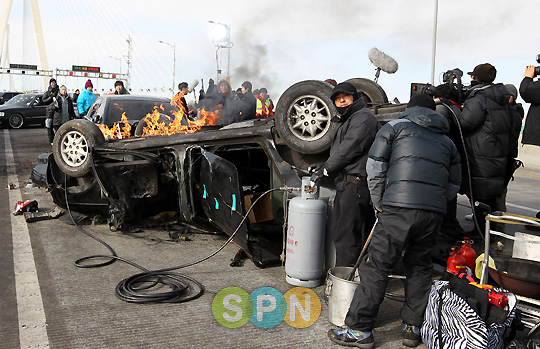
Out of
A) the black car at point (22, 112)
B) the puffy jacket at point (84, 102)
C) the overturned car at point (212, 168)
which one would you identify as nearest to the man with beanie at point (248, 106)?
the overturned car at point (212, 168)

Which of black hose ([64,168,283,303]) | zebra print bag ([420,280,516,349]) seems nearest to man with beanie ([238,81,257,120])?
black hose ([64,168,283,303])

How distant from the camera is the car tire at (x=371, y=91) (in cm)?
600

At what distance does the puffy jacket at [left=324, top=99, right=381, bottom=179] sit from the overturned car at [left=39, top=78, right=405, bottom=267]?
0.51 m

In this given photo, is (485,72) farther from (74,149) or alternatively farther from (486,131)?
(74,149)

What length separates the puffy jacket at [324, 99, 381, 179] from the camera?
165 inches

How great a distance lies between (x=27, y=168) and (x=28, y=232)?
584cm

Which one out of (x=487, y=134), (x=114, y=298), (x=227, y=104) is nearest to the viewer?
(x=114, y=298)

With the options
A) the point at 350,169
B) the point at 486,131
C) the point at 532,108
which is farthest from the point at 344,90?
the point at 532,108

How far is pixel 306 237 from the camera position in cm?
433

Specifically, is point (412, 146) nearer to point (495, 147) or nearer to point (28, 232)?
point (495, 147)

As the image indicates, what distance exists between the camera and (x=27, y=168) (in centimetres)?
1119

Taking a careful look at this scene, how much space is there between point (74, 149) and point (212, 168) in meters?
2.07

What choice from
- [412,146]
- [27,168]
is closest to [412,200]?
[412,146]

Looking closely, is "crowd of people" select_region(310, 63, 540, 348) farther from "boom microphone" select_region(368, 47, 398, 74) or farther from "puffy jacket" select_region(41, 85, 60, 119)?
"puffy jacket" select_region(41, 85, 60, 119)
